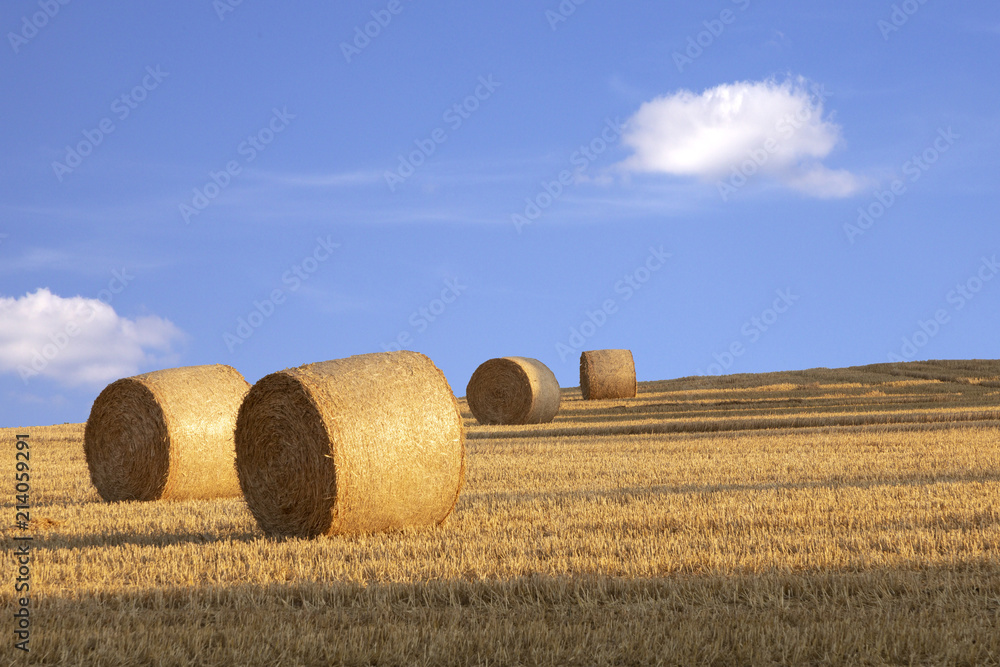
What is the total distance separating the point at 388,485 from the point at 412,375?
115 cm

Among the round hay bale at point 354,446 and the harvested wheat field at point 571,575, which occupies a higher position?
the round hay bale at point 354,446

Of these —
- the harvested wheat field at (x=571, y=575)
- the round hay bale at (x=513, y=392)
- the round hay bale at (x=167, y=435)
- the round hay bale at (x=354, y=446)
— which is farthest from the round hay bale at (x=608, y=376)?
the round hay bale at (x=354, y=446)

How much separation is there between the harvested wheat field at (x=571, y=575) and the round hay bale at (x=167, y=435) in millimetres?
613

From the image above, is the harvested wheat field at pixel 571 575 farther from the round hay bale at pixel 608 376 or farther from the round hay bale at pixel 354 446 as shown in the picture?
the round hay bale at pixel 608 376

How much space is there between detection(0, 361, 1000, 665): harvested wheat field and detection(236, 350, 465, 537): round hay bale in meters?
0.32

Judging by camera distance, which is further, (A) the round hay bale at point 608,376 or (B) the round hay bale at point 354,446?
(A) the round hay bale at point 608,376

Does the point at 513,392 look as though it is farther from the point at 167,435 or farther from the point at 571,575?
the point at 571,575

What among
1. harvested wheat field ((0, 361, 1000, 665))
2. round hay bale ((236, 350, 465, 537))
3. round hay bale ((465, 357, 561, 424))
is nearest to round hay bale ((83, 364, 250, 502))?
harvested wheat field ((0, 361, 1000, 665))

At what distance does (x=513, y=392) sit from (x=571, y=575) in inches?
840

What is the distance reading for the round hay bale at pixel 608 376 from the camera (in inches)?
1411

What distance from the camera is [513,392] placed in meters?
28.3

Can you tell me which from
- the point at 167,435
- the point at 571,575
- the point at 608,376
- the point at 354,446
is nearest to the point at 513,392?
the point at 608,376

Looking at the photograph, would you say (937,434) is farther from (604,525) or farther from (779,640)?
(779,640)

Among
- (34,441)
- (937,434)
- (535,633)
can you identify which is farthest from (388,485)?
(34,441)
